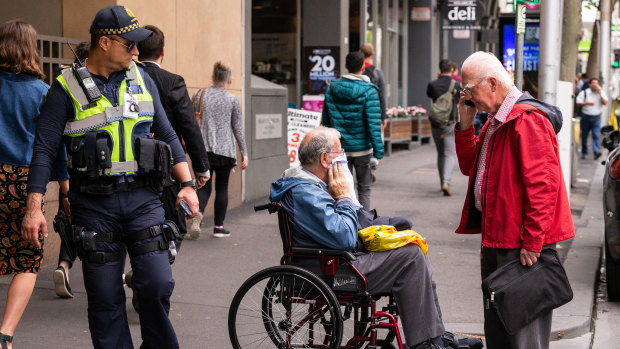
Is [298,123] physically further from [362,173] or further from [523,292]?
[523,292]

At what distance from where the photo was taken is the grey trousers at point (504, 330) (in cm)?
425

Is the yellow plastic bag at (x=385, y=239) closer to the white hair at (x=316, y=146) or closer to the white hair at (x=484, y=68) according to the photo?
the white hair at (x=316, y=146)

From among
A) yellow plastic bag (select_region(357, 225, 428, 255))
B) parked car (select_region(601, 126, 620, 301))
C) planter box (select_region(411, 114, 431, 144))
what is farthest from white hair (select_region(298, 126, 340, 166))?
planter box (select_region(411, 114, 431, 144))

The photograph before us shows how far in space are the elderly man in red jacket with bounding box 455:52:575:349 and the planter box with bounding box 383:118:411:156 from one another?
1338cm

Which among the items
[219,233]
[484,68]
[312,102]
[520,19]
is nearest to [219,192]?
[219,233]

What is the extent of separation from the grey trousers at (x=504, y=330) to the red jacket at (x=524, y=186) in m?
0.08

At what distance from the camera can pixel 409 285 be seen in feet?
15.0

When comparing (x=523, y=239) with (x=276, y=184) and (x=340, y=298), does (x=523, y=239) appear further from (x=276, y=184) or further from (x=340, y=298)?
(x=276, y=184)

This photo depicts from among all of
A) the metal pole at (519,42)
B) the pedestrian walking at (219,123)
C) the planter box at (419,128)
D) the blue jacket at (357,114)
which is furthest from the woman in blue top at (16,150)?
the planter box at (419,128)

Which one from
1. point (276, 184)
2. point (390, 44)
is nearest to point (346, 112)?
point (276, 184)

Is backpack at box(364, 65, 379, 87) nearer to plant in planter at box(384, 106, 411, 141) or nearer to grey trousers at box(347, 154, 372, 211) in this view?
grey trousers at box(347, 154, 372, 211)

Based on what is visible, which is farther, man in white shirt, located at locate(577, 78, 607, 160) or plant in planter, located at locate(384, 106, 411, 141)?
man in white shirt, located at locate(577, 78, 607, 160)

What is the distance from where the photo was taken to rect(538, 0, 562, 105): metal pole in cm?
877

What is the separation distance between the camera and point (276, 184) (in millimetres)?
4812
